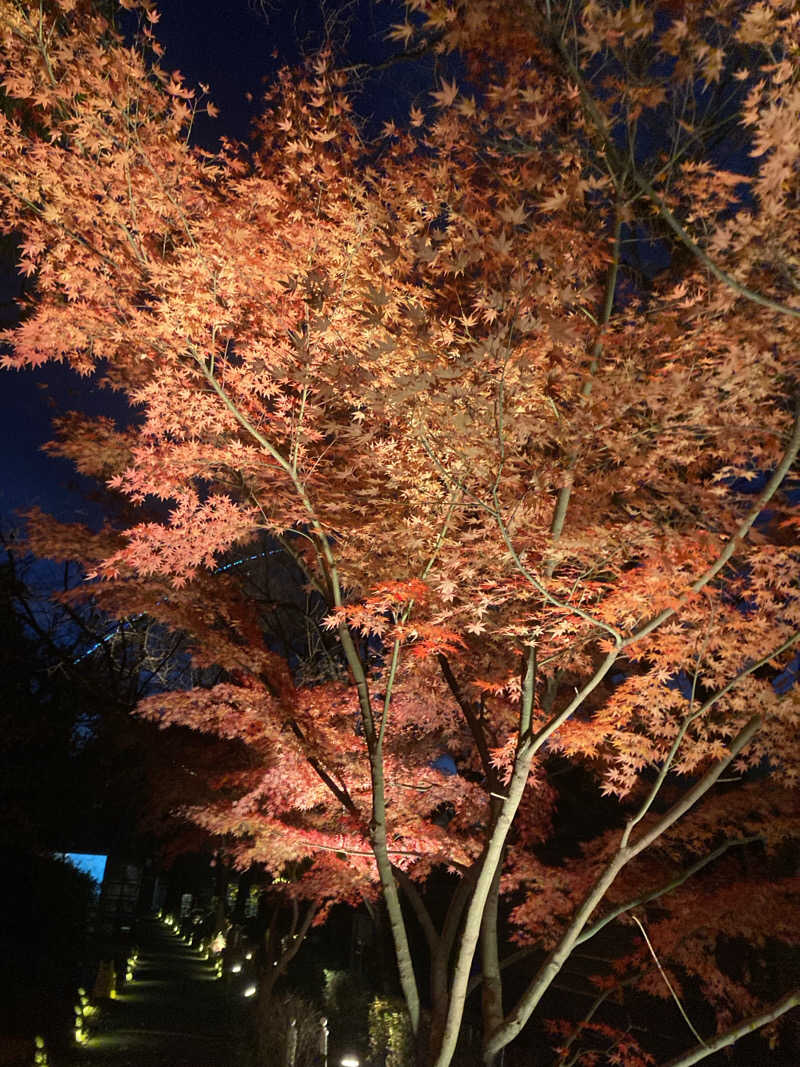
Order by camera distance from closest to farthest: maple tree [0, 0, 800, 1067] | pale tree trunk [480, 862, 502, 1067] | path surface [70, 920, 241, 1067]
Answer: maple tree [0, 0, 800, 1067] < pale tree trunk [480, 862, 502, 1067] < path surface [70, 920, 241, 1067]

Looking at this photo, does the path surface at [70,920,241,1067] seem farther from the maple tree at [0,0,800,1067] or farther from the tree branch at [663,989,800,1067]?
the tree branch at [663,989,800,1067]

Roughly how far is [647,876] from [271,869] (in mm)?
4958

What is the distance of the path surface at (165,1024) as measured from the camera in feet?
31.8

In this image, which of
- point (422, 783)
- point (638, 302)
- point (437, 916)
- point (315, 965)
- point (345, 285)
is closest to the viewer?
point (638, 302)

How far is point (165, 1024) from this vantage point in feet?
38.8

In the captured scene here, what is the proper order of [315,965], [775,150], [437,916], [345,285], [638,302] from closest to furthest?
[775,150] < [638,302] < [345,285] < [315,965] < [437,916]

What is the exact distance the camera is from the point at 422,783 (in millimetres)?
9531

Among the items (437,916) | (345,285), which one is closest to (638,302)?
(345,285)

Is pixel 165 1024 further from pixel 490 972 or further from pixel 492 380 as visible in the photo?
pixel 492 380

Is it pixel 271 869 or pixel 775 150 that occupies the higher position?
pixel 775 150

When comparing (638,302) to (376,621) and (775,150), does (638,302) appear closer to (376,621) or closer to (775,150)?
(775,150)

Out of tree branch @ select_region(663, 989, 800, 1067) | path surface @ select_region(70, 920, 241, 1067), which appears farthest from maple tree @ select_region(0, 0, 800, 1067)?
path surface @ select_region(70, 920, 241, 1067)

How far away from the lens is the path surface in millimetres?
9698

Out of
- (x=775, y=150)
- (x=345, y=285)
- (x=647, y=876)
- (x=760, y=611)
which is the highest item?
(x=345, y=285)
